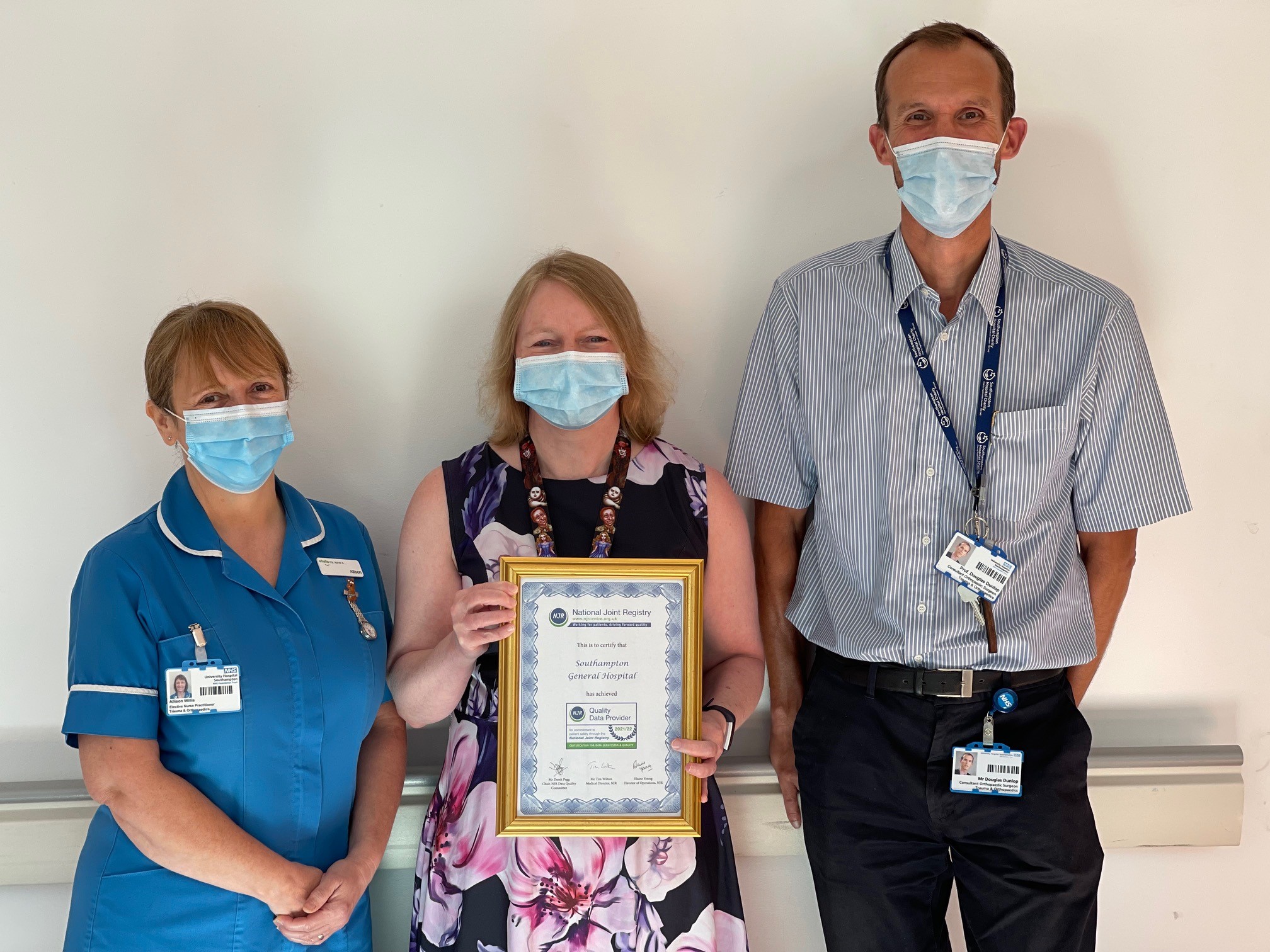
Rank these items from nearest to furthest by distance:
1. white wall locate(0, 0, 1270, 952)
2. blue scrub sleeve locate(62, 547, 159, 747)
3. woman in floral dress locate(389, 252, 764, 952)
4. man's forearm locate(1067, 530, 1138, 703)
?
blue scrub sleeve locate(62, 547, 159, 747) < woman in floral dress locate(389, 252, 764, 952) < man's forearm locate(1067, 530, 1138, 703) < white wall locate(0, 0, 1270, 952)

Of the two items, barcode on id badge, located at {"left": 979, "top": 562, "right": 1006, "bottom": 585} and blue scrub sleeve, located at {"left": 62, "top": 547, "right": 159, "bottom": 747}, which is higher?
barcode on id badge, located at {"left": 979, "top": 562, "right": 1006, "bottom": 585}

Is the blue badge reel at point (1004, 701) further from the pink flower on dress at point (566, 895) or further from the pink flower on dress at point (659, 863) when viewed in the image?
the pink flower on dress at point (566, 895)

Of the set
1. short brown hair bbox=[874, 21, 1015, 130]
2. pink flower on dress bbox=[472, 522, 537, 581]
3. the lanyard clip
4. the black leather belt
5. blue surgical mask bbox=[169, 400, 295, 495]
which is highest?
short brown hair bbox=[874, 21, 1015, 130]

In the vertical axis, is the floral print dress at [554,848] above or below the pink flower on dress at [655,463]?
below

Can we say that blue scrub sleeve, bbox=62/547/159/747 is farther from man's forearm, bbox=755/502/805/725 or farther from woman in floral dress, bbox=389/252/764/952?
man's forearm, bbox=755/502/805/725

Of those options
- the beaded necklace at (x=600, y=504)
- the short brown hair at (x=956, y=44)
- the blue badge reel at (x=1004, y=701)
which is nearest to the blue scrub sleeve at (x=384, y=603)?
the beaded necklace at (x=600, y=504)

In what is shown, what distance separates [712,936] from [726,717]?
1.54 ft

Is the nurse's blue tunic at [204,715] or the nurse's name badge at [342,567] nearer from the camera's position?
the nurse's blue tunic at [204,715]

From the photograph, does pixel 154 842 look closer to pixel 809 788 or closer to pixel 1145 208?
pixel 809 788

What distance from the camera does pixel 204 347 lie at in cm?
182

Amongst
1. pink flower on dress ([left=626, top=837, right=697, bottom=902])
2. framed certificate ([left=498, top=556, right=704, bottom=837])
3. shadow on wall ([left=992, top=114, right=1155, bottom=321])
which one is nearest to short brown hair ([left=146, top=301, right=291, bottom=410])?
framed certificate ([left=498, top=556, right=704, bottom=837])

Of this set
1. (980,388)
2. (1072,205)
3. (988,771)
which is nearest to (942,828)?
(988,771)

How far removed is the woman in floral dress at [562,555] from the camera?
74.5 inches

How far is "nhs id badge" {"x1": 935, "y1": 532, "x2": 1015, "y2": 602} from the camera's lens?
1.91 m
